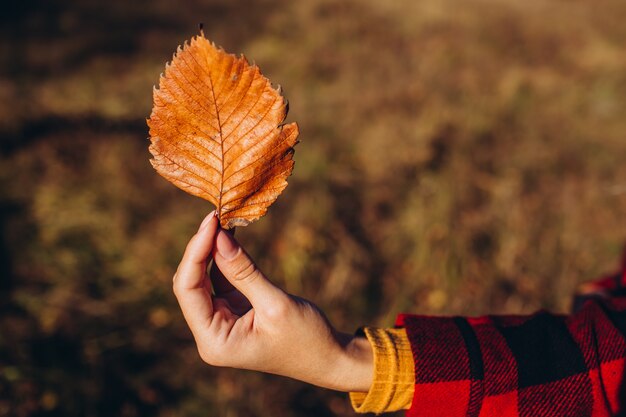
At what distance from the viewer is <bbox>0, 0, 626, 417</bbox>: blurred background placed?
2.13m

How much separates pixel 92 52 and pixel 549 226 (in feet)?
16.9

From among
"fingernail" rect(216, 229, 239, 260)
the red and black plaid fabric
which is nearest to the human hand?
"fingernail" rect(216, 229, 239, 260)

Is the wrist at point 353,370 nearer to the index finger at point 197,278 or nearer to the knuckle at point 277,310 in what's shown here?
the knuckle at point 277,310

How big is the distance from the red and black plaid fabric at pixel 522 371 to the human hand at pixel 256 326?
14 centimetres

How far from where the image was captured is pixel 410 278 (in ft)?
8.86

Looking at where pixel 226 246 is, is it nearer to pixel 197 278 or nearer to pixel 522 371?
pixel 197 278

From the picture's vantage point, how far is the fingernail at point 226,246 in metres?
0.81

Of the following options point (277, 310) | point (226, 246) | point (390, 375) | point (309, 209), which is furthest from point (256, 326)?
point (309, 209)

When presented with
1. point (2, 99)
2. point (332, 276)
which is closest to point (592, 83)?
point (332, 276)

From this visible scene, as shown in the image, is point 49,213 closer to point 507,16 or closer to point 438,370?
point 438,370

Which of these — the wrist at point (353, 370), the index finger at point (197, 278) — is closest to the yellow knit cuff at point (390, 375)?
the wrist at point (353, 370)

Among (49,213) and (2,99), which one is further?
(2,99)

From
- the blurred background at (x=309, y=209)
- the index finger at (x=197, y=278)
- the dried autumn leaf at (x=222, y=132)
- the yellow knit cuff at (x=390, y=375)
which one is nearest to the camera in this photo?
the dried autumn leaf at (x=222, y=132)

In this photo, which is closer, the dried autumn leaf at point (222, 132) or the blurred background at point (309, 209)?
the dried autumn leaf at point (222, 132)
